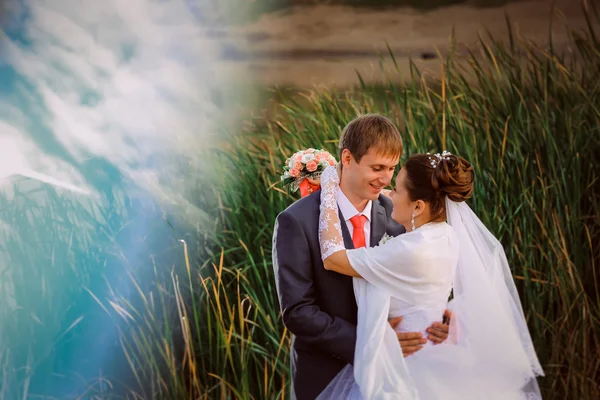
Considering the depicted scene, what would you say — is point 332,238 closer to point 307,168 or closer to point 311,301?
point 311,301

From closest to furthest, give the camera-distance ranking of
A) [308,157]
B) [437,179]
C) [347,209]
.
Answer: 1. [437,179]
2. [347,209]
3. [308,157]

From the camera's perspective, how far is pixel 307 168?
7.34 ft

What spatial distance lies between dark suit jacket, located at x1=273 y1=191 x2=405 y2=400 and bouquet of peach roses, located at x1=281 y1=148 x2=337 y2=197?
17cm

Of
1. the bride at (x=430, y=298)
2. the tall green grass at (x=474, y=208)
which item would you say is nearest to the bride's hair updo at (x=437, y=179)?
the bride at (x=430, y=298)

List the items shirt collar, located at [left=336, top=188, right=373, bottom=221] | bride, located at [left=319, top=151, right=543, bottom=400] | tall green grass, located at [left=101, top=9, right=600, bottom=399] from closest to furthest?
bride, located at [left=319, top=151, right=543, bottom=400] < shirt collar, located at [left=336, top=188, right=373, bottom=221] < tall green grass, located at [left=101, top=9, right=600, bottom=399]

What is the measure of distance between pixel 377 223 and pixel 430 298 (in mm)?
269

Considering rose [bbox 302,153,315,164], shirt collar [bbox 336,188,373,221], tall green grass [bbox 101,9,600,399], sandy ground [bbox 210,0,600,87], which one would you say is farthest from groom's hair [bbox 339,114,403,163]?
sandy ground [bbox 210,0,600,87]

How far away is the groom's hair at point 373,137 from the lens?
196cm

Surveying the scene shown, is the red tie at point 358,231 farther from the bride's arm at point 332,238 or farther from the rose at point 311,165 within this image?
the rose at point 311,165

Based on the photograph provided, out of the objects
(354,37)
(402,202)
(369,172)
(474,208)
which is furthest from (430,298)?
(354,37)

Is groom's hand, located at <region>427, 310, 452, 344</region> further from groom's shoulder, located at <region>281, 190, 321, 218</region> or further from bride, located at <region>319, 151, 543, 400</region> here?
groom's shoulder, located at <region>281, 190, 321, 218</region>

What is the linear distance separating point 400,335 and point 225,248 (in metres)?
1.47

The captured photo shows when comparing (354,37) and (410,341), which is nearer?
(410,341)

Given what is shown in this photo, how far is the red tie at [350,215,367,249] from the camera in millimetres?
2070
